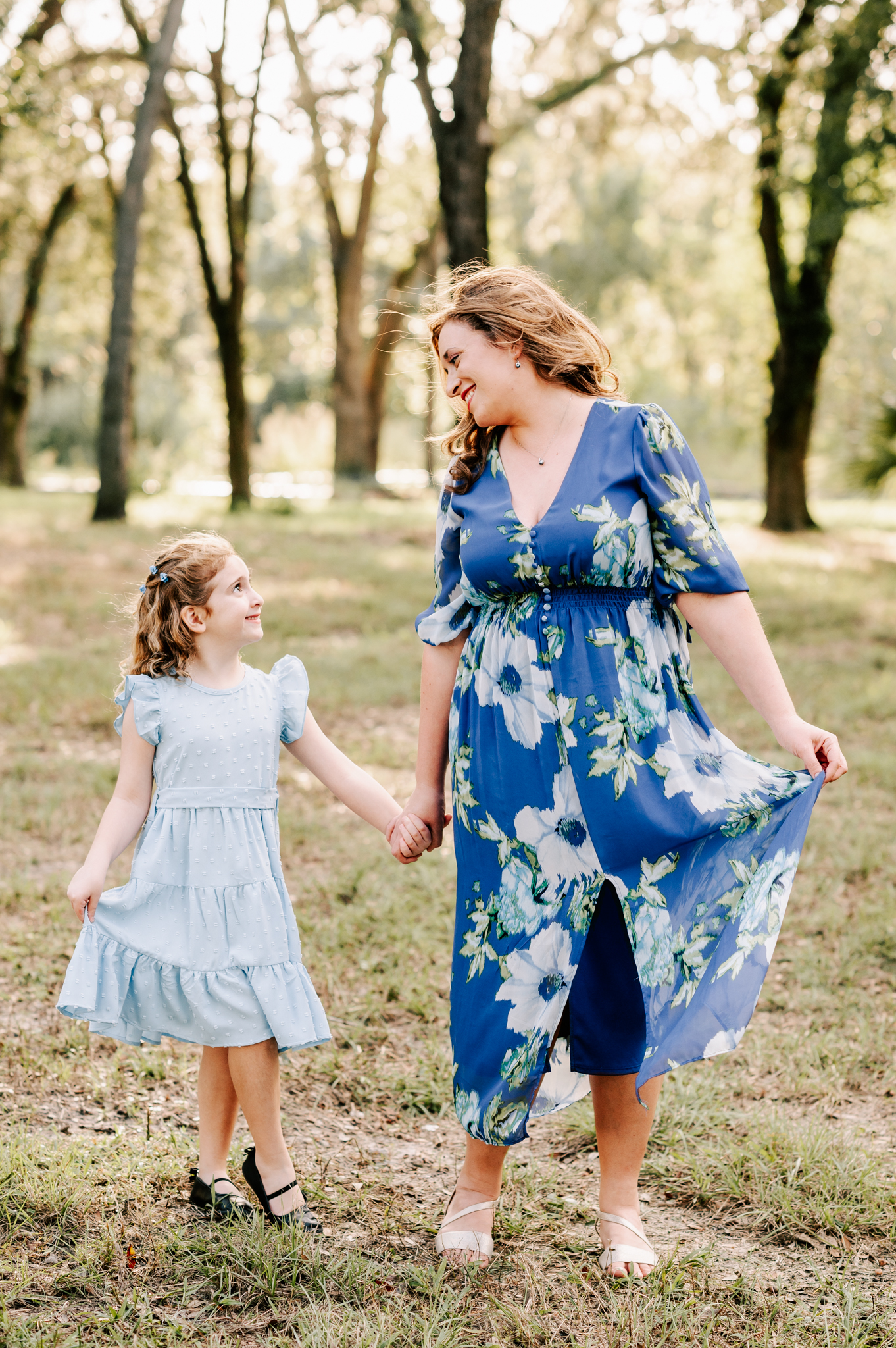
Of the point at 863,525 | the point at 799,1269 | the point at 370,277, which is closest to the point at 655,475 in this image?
the point at 799,1269

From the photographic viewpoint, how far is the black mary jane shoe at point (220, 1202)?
2541 millimetres

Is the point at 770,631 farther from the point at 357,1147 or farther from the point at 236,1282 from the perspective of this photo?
the point at 236,1282

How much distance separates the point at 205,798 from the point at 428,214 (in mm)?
24392

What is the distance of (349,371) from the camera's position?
20.8 meters

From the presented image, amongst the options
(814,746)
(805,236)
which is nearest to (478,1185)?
(814,746)

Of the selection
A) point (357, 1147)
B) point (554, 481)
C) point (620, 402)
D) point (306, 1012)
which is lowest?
point (357, 1147)

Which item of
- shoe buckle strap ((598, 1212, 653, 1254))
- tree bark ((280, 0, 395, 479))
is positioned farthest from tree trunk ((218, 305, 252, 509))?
shoe buckle strap ((598, 1212, 653, 1254))

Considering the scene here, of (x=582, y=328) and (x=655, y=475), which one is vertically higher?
(x=582, y=328)

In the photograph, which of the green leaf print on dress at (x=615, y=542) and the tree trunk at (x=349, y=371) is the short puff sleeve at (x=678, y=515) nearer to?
the green leaf print on dress at (x=615, y=542)

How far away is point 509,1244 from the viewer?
2.57 m

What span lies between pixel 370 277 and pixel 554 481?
118 feet

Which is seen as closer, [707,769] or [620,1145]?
[707,769]

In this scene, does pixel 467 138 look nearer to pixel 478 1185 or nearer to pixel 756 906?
pixel 756 906

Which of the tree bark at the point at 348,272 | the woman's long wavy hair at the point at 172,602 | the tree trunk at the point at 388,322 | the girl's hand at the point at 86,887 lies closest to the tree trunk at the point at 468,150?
the tree bark at the point at 348,272
